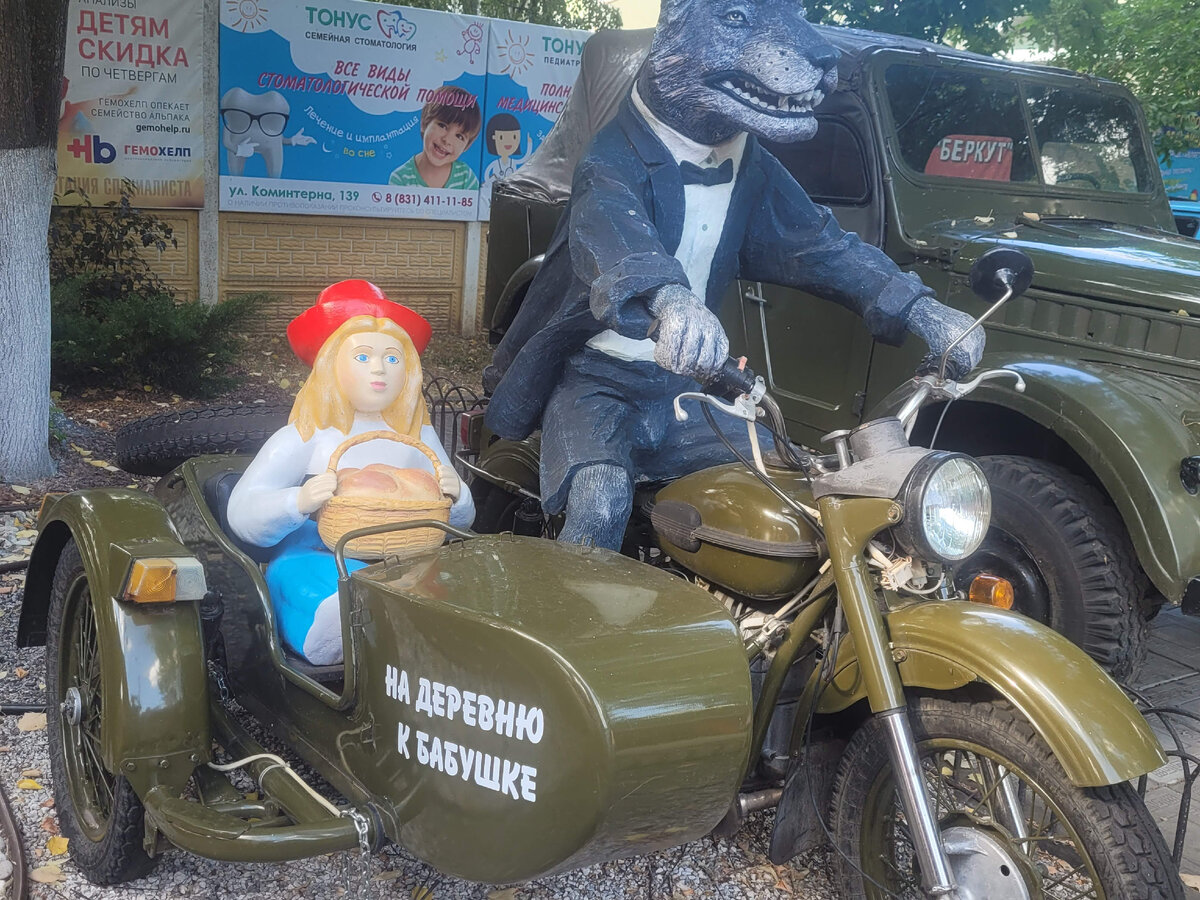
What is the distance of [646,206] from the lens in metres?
2.55

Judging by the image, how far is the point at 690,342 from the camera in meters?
2.00

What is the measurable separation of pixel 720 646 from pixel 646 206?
1.15 metres

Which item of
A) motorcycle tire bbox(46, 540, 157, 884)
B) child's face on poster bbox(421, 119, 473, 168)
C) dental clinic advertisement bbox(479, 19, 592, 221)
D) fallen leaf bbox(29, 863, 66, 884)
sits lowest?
fallen leaf bbox(29, 863, 66, 884)

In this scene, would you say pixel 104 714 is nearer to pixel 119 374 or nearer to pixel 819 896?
pixel 819 896

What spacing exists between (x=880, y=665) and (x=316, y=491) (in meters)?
1.24

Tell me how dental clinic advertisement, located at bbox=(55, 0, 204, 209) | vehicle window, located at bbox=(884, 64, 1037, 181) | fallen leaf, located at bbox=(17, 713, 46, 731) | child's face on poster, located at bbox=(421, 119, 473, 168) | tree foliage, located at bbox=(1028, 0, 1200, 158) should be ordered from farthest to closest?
1. child's face on poster, located at bbox=(421, 119, 473, 168)
2. dental clinic advertisement, located at bbox=(55, 0, 204, 209)
3. tree foliage, located at bbox=(1028, 0, 1200, 158)
4. vehicle window, located at bbox=(884, 64, 1037, 181)
5. fallen leaf, located at bbox=(17, 713, 46, 731)

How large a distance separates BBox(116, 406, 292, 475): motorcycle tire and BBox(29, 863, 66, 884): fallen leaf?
1331 mm

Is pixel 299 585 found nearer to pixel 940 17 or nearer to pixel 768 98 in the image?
pixel 768 98

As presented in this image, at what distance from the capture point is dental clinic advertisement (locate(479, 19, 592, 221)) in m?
9.07

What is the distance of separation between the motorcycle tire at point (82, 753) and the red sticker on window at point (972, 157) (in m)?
3.41

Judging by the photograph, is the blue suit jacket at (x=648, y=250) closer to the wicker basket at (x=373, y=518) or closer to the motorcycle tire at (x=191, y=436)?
the wicker basket at (x=373, y=518)

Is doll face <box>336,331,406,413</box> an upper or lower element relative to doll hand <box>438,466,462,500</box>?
upper

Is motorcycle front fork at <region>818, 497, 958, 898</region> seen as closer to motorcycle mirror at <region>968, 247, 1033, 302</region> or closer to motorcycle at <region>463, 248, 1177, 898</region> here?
motorcycle at <region>463, 248, 1177, 898</region>

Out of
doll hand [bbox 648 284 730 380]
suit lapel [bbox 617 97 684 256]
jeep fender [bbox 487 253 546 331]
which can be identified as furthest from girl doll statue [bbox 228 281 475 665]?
jeep fender [bbox 487 253 546 331]
